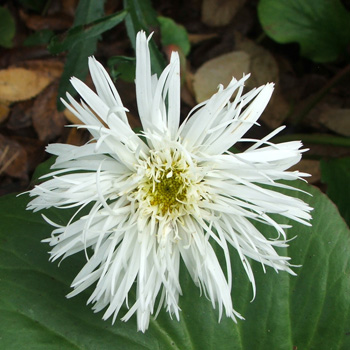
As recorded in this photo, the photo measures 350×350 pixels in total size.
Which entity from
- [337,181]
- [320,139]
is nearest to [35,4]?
[320,139]

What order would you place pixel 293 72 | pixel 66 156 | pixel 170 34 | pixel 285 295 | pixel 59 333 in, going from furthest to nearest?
pixel 293 72 < pixel 170 34 < pixel 285 295 < pixel 59 333 < pixel 66 156

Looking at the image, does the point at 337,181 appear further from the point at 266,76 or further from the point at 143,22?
the point at 143,22

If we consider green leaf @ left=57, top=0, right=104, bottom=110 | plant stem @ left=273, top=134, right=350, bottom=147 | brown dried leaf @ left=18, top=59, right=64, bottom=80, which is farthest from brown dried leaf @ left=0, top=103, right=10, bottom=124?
plant stem @ left=273, top=134, right=350, bottom=147

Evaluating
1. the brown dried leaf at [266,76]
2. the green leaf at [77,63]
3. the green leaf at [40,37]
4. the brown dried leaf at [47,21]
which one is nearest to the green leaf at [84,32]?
the green leaf at [77,63]

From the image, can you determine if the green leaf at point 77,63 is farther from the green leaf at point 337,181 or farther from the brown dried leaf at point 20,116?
the green leaf at point 337,181

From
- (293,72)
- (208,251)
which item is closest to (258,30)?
(293,72)

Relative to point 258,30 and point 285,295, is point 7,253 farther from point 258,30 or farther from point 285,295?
point 258,30

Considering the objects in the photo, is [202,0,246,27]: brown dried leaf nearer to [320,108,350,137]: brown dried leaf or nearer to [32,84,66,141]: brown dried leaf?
[320,108,350,137]: brown dried leaf
